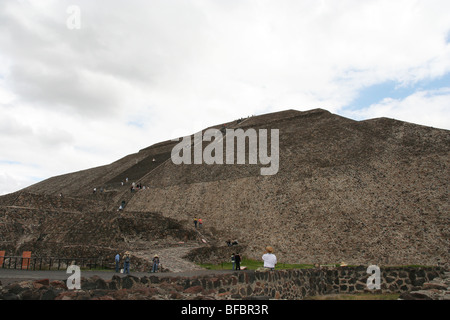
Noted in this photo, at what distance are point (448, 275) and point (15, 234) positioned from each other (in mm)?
25133

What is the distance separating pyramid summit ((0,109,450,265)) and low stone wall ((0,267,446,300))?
685 cm

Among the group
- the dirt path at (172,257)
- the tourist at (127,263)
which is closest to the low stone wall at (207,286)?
the tourist at (127,263)

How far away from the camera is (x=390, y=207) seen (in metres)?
22.3

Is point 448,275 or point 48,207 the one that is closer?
point 448,275

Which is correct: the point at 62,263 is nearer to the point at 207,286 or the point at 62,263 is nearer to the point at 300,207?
the point at 207,286

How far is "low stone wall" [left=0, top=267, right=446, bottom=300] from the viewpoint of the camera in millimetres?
8492

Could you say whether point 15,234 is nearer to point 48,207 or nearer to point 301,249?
point 48,207

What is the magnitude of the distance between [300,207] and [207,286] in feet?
54.1

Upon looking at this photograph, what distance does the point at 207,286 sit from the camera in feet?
31.8

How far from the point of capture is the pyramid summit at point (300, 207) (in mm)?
20672

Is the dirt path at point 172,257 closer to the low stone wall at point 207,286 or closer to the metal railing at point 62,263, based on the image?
the metal railing at point 62,263

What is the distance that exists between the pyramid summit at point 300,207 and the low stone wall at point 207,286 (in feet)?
22.5

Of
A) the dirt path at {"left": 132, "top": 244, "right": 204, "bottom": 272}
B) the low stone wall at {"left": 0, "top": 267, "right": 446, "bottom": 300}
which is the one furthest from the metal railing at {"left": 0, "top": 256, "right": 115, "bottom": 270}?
the low stone wall at {"left": 0, "top": 267, "right": 446, "bottom": 300}
